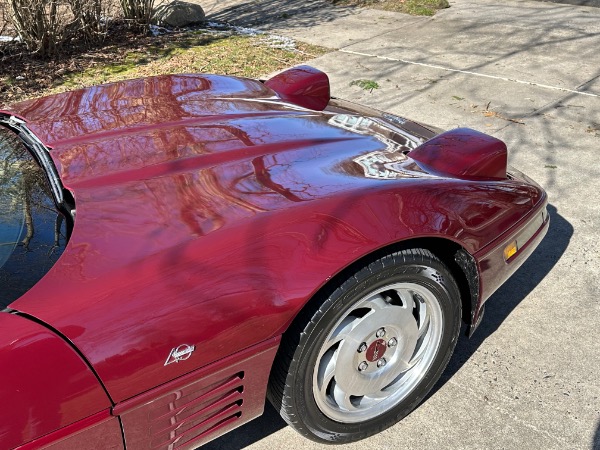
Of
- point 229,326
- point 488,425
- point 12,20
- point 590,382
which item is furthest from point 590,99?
point 12,20

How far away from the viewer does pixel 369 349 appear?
7.28 feet

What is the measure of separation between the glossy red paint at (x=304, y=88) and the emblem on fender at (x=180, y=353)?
1.68 metres

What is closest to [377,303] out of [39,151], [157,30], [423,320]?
[423,320]

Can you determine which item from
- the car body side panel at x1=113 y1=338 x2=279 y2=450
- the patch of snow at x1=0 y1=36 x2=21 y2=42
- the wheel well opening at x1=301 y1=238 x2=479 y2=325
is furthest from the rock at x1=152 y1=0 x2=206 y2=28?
the car body side panel at x1=113 y1=338 x2=279 y2=450

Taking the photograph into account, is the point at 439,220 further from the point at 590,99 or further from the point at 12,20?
the point at 12,20

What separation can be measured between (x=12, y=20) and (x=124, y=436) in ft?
21.0

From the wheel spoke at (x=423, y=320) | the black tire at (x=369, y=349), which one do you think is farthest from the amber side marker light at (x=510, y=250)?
the wheel spoke at (x=423, y=320)

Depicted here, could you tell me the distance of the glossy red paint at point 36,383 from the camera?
56.8 inches

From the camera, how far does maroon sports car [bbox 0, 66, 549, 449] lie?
5.19 feet

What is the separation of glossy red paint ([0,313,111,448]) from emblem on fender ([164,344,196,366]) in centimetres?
20

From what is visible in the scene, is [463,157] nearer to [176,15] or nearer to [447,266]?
[447,266]

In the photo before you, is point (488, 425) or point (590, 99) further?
point (590, 99)

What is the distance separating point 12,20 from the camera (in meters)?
6.78

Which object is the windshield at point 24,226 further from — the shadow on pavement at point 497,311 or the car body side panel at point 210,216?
the shadow on pavement at point 497,311
